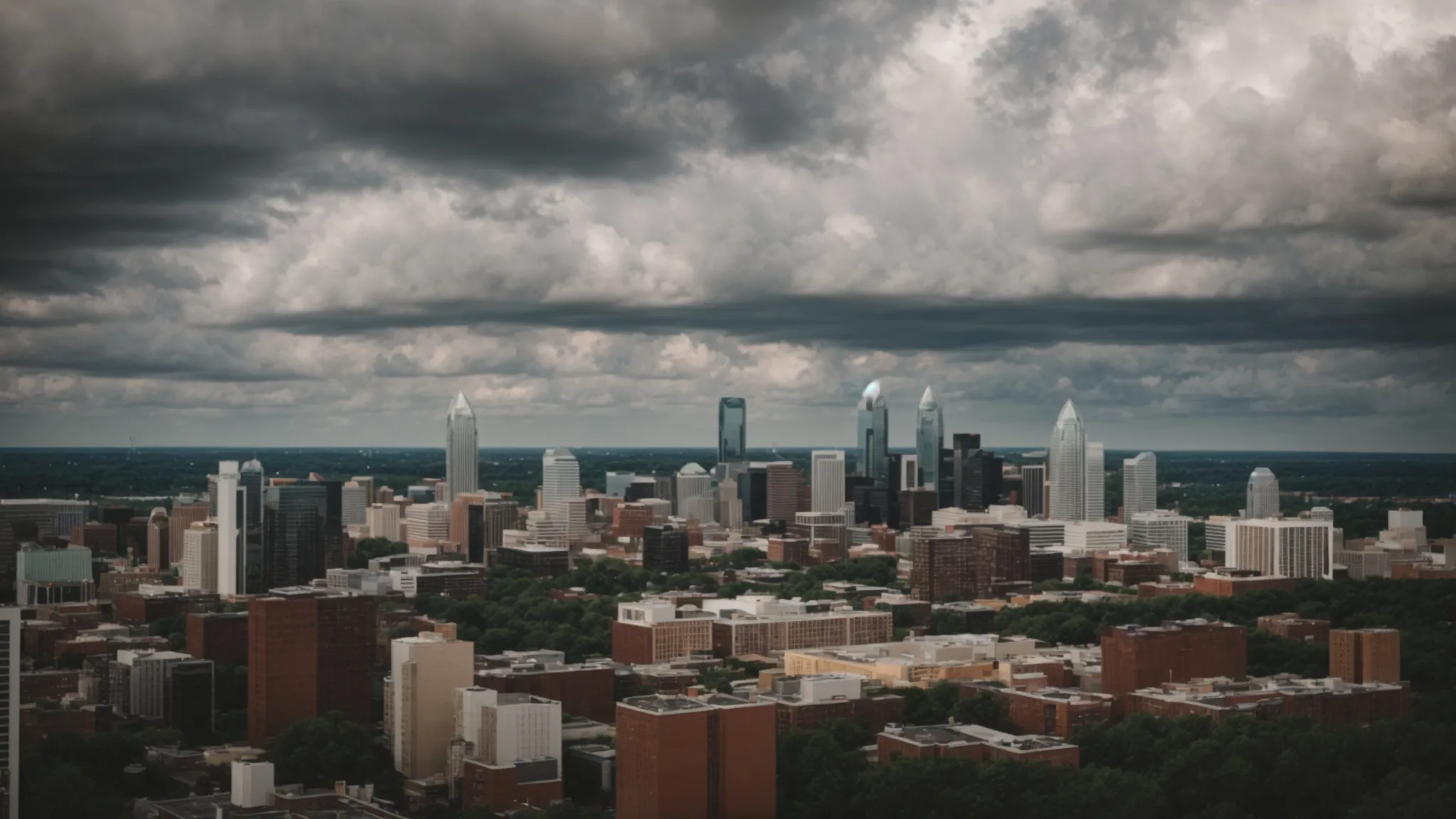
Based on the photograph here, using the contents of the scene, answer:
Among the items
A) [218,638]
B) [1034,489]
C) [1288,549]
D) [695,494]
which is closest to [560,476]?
[695,494]

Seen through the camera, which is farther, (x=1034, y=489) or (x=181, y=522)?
(x=1034, y=489)

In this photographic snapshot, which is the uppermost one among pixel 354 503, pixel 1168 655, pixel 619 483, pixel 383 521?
pixel 619 483

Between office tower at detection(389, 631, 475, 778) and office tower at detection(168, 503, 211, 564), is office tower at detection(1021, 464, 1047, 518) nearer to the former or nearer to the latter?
office tower at detection(168, 503, 211, 564)

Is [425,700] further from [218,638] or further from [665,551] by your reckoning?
[665,551]

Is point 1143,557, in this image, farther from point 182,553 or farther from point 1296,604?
point 182,553

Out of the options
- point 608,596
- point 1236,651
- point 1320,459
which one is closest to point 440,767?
point 1236,651

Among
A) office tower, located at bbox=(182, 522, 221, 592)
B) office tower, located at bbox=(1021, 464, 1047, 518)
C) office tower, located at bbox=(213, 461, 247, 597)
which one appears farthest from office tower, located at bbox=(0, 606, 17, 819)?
office tower, located at bbox=(1021, 464, 1047, 518)

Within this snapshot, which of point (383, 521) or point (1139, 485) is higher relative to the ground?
point (1139, 485)

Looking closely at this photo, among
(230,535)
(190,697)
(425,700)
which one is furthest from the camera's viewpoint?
(230,535)
